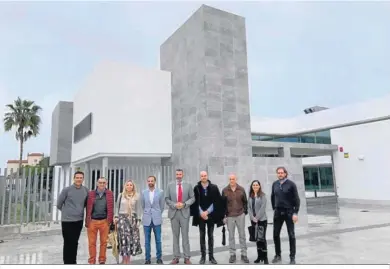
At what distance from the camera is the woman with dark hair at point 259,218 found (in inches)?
193

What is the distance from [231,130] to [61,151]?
11536 mm

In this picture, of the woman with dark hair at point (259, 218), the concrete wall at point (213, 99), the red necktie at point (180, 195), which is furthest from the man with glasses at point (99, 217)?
the concrete wall at point (213, 99)

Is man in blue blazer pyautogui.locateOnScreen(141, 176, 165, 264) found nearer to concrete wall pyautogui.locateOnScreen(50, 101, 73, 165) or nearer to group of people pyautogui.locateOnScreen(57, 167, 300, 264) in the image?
group of people pyautogui.locateOnScreen(57, 167, 300, 264)

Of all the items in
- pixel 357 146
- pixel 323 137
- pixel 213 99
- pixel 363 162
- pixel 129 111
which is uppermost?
pixel 213 99

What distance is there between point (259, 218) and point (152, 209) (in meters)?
1.91

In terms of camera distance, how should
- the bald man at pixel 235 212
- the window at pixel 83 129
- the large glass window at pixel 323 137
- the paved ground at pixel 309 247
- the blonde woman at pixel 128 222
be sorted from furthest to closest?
1. the large glass window at pixel 323 137
2. the window at pixel 83 129
3. the paved ground at pixel 309 247
4. the bald man at pixel 235 212
5. the blonde woman at pixel 128 222

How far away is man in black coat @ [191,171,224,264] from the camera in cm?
499

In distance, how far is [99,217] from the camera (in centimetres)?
466

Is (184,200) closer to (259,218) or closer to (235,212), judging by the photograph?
(235,212)

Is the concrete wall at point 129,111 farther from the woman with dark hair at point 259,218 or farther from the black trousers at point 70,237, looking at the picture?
the woman with dark hair at point 259,218

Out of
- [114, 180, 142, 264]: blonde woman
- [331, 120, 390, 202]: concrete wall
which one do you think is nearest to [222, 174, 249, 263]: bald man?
[114, 180, 142, 264]: blonde woman

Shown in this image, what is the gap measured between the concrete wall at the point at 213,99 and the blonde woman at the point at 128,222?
247 inches

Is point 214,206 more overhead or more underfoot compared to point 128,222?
more overhead

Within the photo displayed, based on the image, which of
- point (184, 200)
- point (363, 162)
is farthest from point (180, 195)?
point (363, 162)
